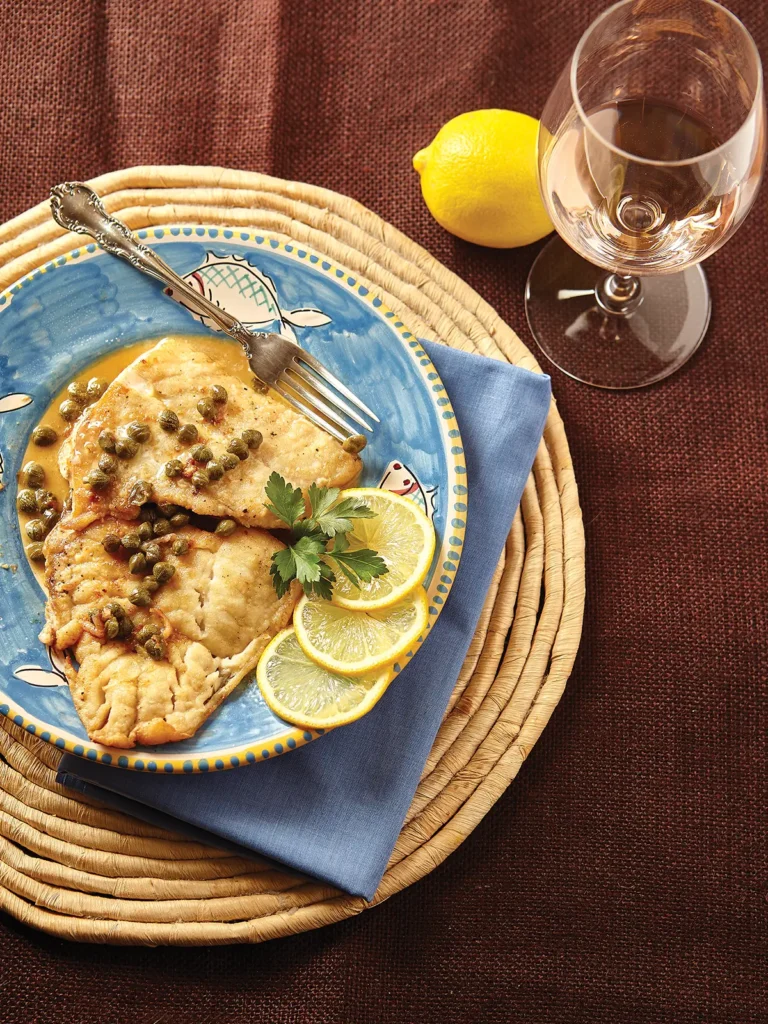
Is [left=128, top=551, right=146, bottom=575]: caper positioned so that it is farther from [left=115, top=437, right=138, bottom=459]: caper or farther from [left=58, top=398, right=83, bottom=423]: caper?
[left=58, top=398, right=83, bottom=423]: caper

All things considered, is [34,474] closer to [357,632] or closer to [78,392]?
[78,392]

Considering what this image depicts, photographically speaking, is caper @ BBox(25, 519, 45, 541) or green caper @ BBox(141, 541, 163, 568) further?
caper @ BBox(25, 519, 45, 541)

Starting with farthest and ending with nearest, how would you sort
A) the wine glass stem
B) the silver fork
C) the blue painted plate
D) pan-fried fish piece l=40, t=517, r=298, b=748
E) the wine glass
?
the wine glass stem
the silver fork
the blue painted plate
pan-fried fish piece l=40, t=517, r=298, b=748
the wine glass

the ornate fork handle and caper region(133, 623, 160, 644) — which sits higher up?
the ornate fork handle

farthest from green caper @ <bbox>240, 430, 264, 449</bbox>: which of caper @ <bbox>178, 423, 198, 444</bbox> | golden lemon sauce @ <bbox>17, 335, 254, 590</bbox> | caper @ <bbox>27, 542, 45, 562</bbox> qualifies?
caper @ <bbox>27, 542, 45, 562</bbox>

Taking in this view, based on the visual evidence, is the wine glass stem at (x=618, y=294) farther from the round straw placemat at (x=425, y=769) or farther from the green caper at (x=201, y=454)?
the green caper at (x=201, y=454)

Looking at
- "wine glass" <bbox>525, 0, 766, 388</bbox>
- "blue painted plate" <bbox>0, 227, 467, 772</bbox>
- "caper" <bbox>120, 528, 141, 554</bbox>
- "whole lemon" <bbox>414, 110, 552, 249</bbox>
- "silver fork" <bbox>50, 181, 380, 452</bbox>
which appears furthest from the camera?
"whole lemon" <bbox>414, 110, 552, 249</bbox>

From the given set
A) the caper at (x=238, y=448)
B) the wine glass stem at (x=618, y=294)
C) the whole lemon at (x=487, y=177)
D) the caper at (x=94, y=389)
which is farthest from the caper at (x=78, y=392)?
the wine glass stem at (x=618, y=294)

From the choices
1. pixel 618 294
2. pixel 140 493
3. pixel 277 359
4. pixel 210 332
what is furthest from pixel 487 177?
pixel 140 493
